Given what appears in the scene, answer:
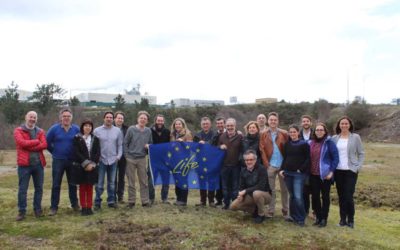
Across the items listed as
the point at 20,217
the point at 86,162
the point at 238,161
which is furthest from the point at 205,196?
the point at 20,217

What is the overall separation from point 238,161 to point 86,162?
3.40m

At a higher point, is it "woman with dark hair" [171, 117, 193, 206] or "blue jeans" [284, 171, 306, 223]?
"woman with dark hair" [171, 117, 193, 206]

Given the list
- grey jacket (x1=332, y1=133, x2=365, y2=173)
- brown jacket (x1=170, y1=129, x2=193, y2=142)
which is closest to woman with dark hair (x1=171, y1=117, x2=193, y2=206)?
brown jacket (x1=170, y1=129, x2=193, y2=142)

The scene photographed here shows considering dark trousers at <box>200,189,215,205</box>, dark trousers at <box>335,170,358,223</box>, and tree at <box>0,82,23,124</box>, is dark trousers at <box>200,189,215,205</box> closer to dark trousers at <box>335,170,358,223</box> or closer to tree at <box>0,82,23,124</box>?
dark trousers at <box>335,170,358,223</box>

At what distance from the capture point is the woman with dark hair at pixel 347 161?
8.64 m

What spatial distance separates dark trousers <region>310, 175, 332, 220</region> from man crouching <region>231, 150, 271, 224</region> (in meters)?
0.97

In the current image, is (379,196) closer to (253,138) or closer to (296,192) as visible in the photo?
(296,192)

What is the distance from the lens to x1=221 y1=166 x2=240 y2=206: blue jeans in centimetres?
963

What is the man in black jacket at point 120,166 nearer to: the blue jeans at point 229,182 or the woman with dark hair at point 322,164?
the blue jeans at point 229,182

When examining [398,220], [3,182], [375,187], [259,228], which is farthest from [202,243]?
[3,182]

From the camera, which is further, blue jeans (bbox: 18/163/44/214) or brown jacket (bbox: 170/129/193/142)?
brown jacket (bbox: 170/129/193/142)

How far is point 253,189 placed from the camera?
8500 mm

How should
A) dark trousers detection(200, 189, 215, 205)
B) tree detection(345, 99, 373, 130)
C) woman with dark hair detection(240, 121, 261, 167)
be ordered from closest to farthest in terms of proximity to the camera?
woman with dark hair detection(240, 121, 261, 167), dark trousers detection(200, 189, 215, 205), tree detection(345, 99, 373, 130)

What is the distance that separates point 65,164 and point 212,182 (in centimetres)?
347
